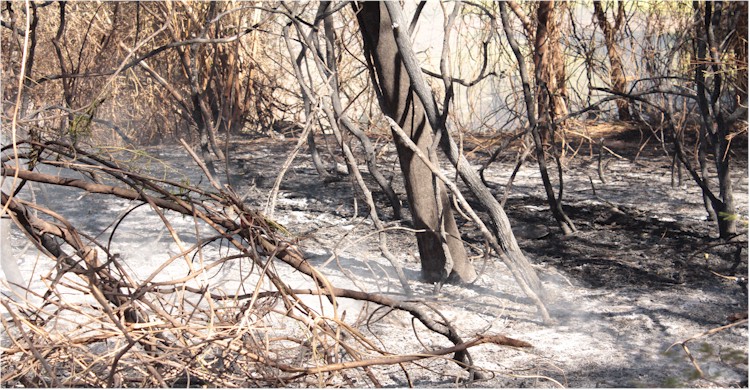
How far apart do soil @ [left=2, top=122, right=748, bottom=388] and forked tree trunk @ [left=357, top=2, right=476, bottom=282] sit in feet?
0.40

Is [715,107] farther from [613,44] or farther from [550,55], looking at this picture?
[550,55]

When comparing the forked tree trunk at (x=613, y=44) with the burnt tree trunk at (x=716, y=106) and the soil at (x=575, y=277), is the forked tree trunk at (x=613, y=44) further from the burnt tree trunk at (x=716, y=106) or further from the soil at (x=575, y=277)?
the burnt tree trunk at (x=716, y=106)

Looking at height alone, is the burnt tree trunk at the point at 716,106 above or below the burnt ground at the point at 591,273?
above

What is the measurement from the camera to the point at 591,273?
4.02m

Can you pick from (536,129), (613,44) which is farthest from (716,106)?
(613,44)

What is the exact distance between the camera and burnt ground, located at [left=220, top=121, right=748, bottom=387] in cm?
293

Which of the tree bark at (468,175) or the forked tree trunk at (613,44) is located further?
the forked tree trunk at (613,44)

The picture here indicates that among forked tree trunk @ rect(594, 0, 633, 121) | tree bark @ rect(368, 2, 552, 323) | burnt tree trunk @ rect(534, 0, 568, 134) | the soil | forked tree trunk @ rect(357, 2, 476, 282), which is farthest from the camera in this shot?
forked tree trunk @ rect(594, 0, 633, 121)

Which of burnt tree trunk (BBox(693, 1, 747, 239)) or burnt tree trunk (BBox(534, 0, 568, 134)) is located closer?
burnt tree trunk (BBox(693, 1, 747, 239))

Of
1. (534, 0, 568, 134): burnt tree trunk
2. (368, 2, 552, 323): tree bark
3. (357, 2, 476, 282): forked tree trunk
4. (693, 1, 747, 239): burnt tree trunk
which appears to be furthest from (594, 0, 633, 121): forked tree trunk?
(368, 2, 552, 323): tree bark

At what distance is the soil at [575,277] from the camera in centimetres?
292

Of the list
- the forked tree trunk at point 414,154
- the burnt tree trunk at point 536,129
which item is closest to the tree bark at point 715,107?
the burnt tree trunk at point 536,129

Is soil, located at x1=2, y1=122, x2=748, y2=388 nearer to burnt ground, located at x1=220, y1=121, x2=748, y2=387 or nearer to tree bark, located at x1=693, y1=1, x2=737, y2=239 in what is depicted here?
burnt ground, located at x1=220, y1=121, x2=748, y2=387

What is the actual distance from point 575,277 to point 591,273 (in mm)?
89
